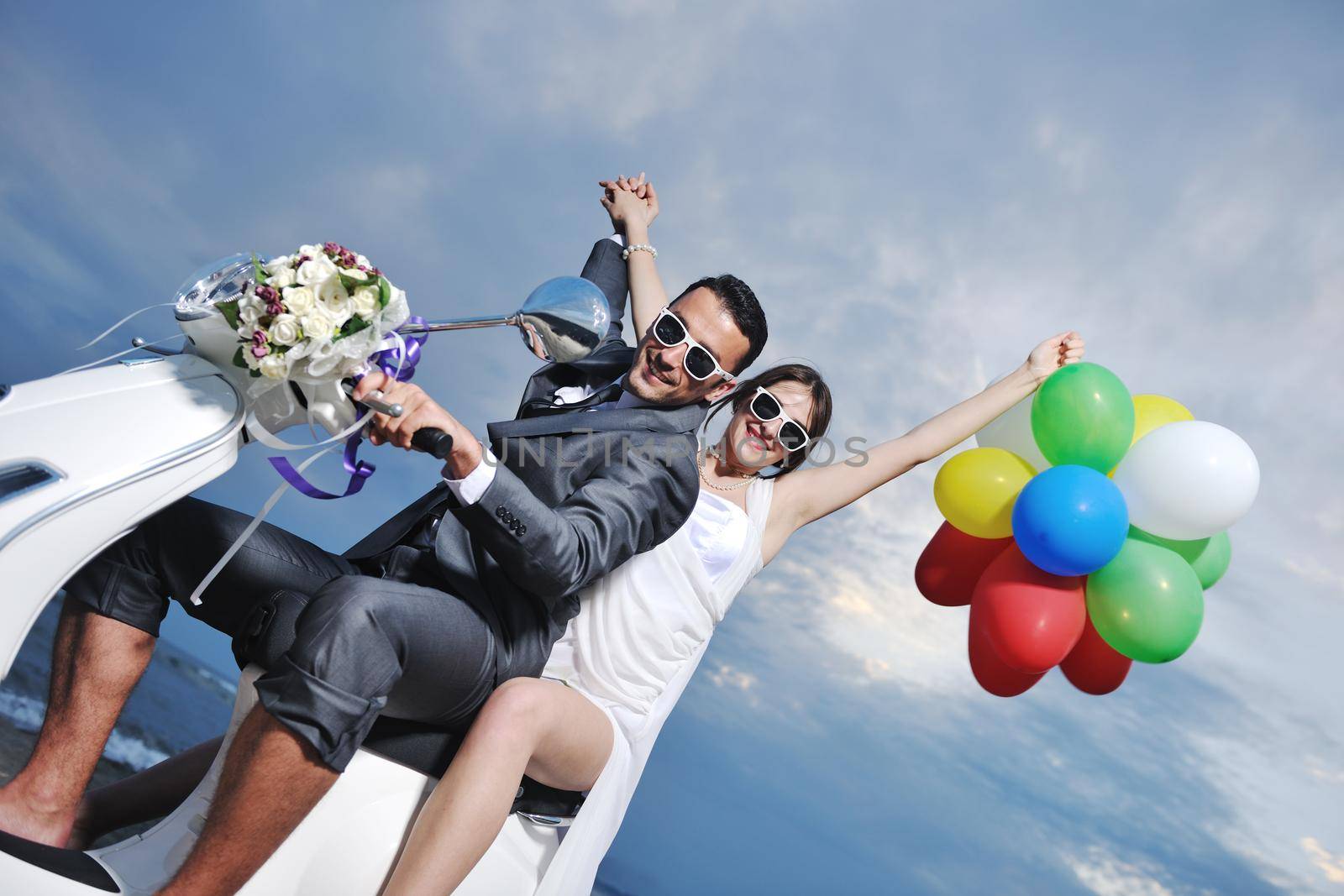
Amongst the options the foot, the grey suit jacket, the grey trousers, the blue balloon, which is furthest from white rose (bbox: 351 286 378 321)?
the blue balloon

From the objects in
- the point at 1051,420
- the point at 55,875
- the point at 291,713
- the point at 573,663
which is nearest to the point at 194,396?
the point at 291,713

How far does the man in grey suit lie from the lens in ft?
5.52

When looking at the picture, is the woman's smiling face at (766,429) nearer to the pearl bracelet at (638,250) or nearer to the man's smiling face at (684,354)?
the man's smiling face at (684,354)

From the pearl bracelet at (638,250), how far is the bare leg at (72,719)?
1850 mm

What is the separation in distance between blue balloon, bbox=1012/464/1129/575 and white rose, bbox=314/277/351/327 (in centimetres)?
191

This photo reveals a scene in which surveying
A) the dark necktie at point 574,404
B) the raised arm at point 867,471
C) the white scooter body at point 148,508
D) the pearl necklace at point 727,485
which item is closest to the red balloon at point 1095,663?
the raised arm at point 867,471

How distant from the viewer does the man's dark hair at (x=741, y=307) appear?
8.42 feet

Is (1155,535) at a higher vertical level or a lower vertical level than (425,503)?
higher

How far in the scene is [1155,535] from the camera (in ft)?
9.77

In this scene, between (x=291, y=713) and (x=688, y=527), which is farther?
(x=688, y=527)

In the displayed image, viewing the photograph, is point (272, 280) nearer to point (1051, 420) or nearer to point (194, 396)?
point (194, 396)

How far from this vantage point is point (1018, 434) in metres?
3.14

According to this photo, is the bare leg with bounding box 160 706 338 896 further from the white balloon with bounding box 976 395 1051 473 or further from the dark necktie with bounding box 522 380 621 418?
the white balloon with bounding box 976 395 1051 473

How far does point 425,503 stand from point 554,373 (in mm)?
589
